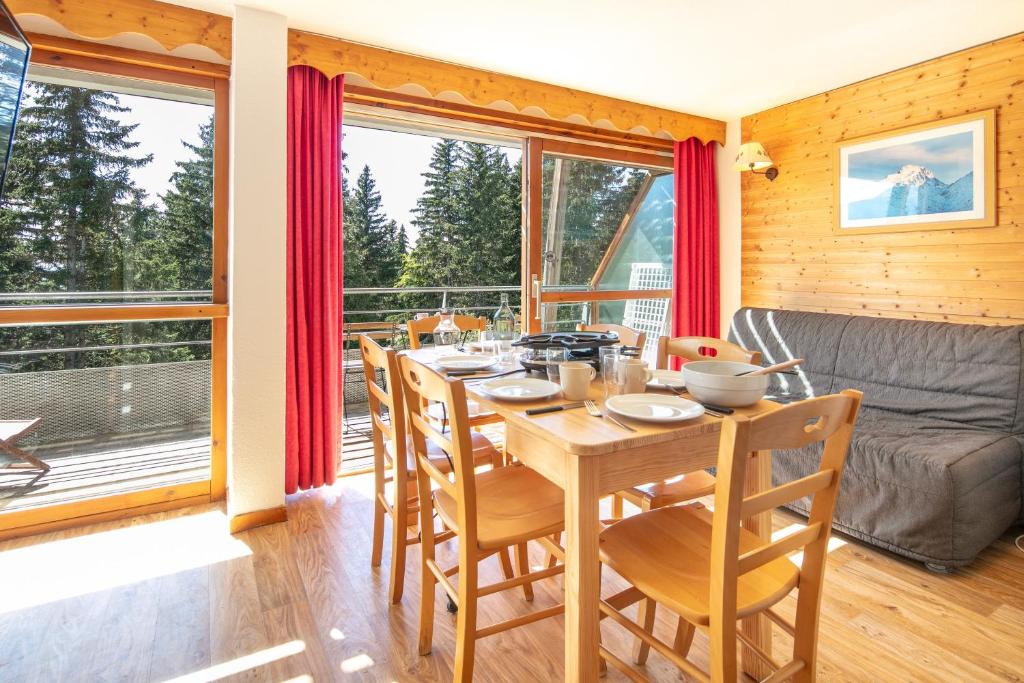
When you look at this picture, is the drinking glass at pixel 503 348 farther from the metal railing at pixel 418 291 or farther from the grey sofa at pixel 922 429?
the metal railing at pixel 418 291

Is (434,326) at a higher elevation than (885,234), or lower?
lower

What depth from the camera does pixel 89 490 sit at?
269 cm

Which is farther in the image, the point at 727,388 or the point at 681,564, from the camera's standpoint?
the point at 727,388

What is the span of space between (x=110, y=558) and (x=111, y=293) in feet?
3.95

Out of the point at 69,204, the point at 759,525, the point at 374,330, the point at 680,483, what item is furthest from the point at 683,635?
the point at 374,330

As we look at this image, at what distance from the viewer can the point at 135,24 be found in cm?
244

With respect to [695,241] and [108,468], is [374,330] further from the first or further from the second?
[695,241]

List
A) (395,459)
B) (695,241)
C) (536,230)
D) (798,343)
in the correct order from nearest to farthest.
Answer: (395,459)
(798,343)
(536,230)
(695,241)

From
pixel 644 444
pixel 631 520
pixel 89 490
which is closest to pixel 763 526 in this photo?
pixel 631 520

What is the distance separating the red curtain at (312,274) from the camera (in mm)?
2881

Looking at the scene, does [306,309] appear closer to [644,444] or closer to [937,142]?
[644,444]

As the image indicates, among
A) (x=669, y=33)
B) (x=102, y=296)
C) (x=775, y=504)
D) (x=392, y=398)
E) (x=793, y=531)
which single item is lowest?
(x=793, y=531)

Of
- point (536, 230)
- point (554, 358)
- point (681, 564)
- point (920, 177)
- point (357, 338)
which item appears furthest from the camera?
point (357, 338)

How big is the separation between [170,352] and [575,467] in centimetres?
244
